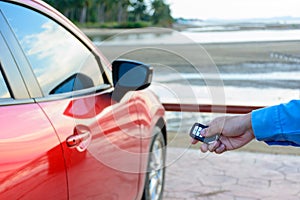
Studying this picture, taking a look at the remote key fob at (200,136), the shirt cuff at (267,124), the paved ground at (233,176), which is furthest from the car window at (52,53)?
the paved ground at (233,176)

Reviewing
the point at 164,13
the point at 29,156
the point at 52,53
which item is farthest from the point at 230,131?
the point at 164,13

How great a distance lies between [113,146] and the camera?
2740 mm

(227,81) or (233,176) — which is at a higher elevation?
(233,176)

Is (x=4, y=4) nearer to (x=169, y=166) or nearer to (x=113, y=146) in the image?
(x=113, y=146)

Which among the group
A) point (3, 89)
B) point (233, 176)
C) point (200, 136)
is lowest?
point (233, 176)

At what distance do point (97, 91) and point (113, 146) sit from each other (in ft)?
1.18

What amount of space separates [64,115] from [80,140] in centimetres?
15

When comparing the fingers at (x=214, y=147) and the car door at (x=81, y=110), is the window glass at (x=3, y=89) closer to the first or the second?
the car door at (x=81, y=110)

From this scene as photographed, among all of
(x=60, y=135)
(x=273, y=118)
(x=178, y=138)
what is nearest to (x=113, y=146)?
(x=60, y=135)

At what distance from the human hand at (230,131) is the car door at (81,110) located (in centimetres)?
73

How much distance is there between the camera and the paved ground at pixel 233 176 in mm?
4539

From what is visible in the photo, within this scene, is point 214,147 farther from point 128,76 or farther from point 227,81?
point 227,81

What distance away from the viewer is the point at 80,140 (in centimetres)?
230

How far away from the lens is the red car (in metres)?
1.89
